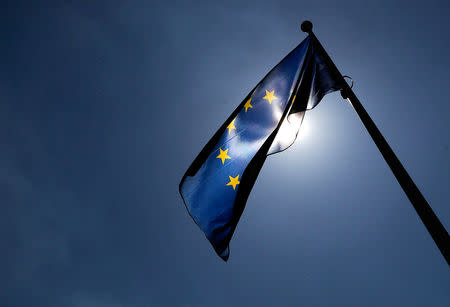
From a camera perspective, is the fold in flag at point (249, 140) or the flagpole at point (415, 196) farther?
the fold in flag at point (249, 140)

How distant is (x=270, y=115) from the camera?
4.38 metres

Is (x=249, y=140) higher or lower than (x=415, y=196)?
higher

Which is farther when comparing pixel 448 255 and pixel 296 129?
pixel 296 129

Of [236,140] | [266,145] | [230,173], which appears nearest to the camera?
[266,145]

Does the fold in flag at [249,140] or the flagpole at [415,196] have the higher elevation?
the fold in flag at [249,140]

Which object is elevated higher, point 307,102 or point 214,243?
point 307,102

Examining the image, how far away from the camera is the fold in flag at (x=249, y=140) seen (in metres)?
3.83

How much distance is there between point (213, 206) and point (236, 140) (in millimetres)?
1203

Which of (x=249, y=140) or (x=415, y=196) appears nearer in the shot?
(x=415, y=196)

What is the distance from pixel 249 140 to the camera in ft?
14.4

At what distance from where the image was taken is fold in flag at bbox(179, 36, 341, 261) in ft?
12.6

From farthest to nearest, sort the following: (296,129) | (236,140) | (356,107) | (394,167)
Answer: (236,140) → (296,129) → (356,107) → (394,167)

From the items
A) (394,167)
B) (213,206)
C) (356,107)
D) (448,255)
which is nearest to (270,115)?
(356,107)

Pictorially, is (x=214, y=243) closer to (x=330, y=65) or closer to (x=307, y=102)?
(x=307, y=102)
